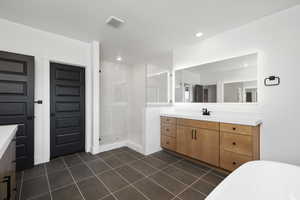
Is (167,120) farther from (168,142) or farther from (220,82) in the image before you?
(220,82)

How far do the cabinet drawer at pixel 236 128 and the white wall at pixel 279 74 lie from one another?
0.37 metres

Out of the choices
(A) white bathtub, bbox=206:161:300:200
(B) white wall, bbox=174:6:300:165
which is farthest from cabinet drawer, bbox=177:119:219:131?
(A) white bathtub, bbox=206:161:300:200

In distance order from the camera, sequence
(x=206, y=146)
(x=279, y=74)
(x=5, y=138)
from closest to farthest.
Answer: (x=5, y=138) < (x=279, y=74) < (x=206, y=146)

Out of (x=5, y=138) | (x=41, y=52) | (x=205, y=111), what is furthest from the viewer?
(x=205, y=111)

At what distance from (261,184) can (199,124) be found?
4.83 ft

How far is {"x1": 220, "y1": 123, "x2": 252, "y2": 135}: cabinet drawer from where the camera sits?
1.89m

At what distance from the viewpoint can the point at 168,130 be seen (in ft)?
9.76

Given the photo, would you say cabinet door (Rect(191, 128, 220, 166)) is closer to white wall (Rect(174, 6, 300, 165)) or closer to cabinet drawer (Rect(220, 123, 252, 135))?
cabinet drawer (Rect(220, 123, 252, 135))

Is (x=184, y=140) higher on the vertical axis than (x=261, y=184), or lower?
lower

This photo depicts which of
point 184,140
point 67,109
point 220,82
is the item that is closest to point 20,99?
point 67,109

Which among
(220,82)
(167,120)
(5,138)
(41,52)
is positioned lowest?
(167,120)

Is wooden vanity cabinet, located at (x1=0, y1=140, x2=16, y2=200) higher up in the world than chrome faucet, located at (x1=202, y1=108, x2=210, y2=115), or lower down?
lower down

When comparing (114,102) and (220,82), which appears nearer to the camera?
(220,82)

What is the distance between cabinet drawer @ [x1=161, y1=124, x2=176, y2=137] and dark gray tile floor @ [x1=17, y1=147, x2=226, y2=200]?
1.65 ft
